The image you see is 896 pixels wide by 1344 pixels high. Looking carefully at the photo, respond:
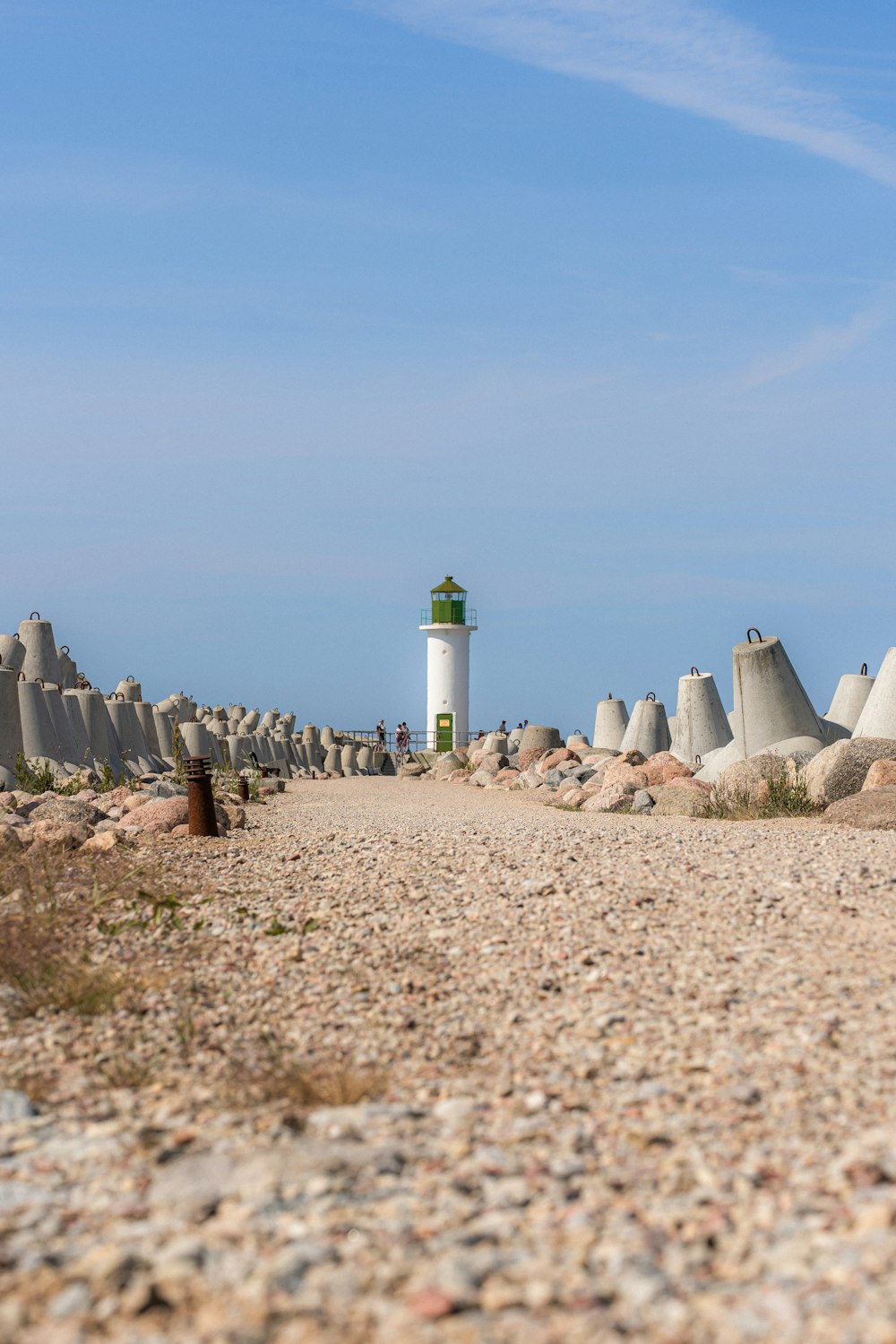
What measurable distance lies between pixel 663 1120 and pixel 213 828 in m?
7.02

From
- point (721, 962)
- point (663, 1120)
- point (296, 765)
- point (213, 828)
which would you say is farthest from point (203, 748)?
point (663, 1120)

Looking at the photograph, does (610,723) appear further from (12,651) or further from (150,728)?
(12,651)

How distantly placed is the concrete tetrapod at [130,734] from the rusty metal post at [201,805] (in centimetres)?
1108

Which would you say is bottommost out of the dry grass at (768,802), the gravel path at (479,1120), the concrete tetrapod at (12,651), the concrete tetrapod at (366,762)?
the gravel path at (479,1120)

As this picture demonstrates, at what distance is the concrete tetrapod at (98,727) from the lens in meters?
19.9

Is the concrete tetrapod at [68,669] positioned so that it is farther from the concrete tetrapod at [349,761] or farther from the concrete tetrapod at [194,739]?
the concrete tetrapod at [349,761]

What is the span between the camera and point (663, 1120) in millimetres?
4035

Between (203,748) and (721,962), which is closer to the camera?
(721,962)

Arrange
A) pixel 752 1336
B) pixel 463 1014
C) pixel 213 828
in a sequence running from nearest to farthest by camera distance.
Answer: pixel 752 1336
pixel 463 1014
pixel 213 828

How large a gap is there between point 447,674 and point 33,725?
2702 centimetres

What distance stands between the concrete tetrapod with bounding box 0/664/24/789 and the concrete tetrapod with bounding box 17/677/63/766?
0.98ft

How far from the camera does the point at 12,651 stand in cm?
2036

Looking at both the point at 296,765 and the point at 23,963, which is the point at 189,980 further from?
the point at 296,765

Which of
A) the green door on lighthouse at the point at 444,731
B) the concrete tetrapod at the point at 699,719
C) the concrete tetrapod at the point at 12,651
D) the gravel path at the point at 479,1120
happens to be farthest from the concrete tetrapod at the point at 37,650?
the green door on lighthouse at the point at 444,731
